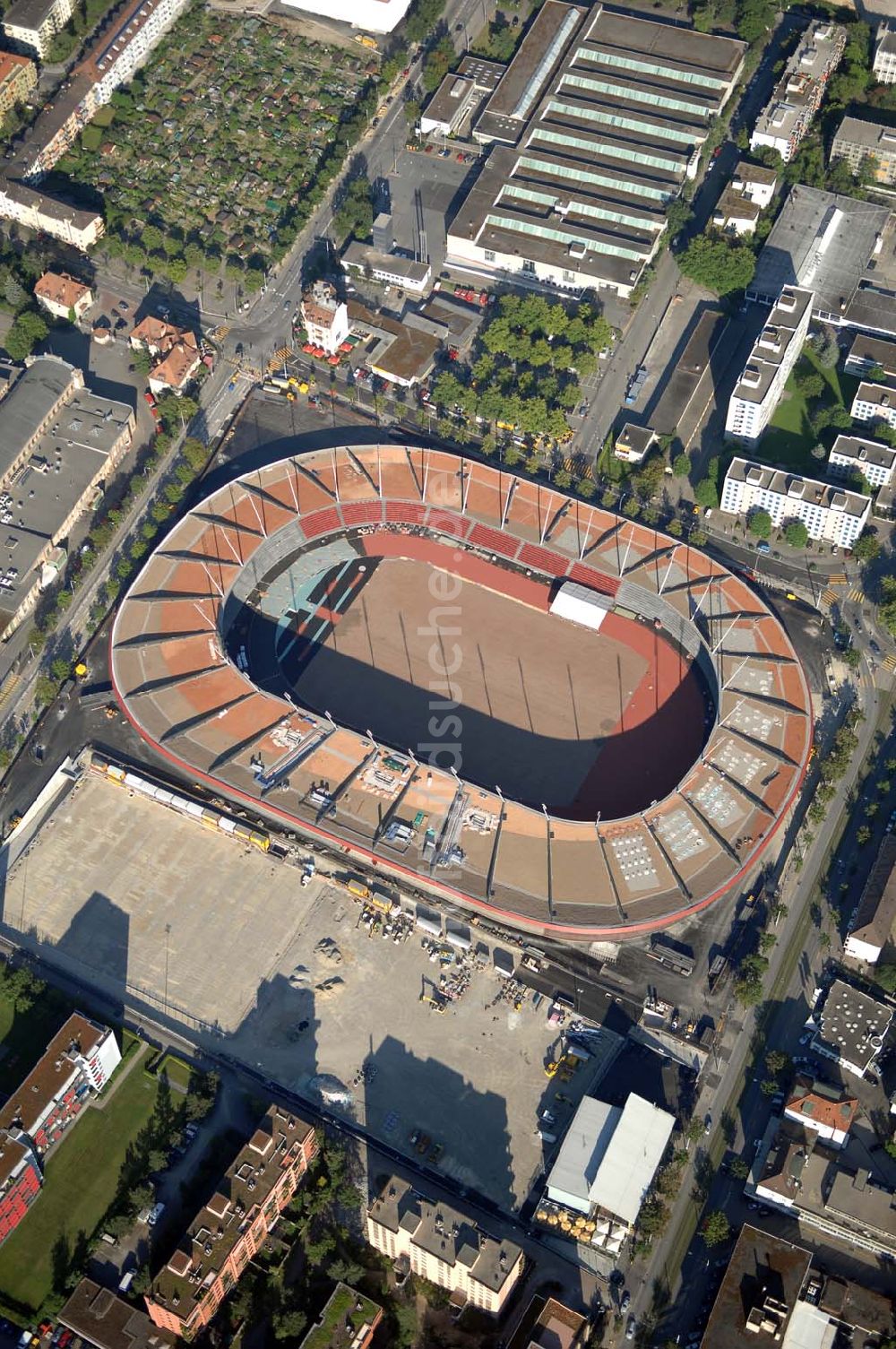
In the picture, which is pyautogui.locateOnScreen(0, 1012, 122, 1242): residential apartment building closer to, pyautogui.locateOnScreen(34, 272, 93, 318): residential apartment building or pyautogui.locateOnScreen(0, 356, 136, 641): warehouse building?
pyautogui.locateOnScreen(0, 356, 136, 641): warehouse building

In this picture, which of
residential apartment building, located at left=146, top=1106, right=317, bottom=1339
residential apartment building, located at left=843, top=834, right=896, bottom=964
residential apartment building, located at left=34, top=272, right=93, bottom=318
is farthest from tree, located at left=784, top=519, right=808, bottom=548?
residential apartment building, located at left=34, top=272, right=93, bottom=318

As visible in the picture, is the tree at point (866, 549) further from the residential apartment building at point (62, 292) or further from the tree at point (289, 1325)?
the residential apartment building at point (62, 292)

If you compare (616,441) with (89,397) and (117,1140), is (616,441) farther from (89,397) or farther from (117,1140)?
(117,1140)

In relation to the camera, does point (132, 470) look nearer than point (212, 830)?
No

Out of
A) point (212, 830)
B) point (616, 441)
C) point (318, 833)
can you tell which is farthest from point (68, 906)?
point (616, 441)

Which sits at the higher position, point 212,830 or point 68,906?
point 212,830

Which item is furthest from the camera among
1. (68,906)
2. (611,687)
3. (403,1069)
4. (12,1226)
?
(611,687)

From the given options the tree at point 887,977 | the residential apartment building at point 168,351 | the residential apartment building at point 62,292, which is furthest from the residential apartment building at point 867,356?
the residential apartment building at point 62,292
